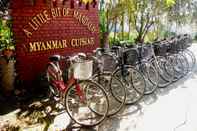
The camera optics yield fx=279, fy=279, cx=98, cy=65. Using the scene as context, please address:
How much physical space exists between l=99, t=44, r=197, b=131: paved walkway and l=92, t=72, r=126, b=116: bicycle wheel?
199mm

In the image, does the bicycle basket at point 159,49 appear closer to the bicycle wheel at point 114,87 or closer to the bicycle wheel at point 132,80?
the bicycle wheel at point 132,80

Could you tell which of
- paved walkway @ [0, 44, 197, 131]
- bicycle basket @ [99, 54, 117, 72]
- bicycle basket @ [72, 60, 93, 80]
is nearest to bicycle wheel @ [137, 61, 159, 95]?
paved walkway @ [0, 44, 197, 131]

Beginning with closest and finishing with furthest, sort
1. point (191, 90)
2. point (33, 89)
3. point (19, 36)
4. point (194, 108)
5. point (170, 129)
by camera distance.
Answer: point (170, 129) < point (194, 108) < point (19, 36) < point (33, 89) < point (191, 90)

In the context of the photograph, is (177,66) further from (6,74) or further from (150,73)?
(6,74)

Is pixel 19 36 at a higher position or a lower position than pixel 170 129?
higher

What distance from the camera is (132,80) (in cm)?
570

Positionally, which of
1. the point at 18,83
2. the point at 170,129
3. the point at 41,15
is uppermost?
the point at 41,15

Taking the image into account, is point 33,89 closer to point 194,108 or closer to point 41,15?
point 41,15

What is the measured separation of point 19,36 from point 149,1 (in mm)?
6737

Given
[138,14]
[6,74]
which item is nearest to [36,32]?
[6,74]

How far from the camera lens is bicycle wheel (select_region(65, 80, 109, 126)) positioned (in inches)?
178

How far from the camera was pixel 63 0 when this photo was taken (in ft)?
22.2

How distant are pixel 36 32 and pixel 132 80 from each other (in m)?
2.37

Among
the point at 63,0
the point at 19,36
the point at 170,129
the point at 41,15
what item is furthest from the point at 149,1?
the point at 170,129
